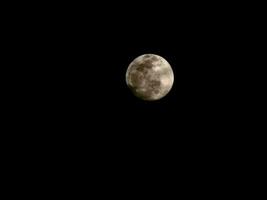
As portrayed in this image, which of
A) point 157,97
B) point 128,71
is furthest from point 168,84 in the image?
point 128,71

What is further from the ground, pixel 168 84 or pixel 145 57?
pixel 145 57

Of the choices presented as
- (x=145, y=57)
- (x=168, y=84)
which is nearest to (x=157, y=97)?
(x=168, y=84)

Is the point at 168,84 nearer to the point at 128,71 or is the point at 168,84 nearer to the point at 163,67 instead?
the point at 163,67

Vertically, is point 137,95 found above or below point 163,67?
below

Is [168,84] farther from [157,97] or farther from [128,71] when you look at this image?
[128,71]
